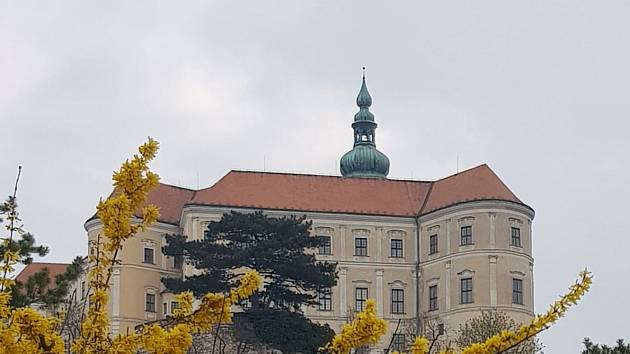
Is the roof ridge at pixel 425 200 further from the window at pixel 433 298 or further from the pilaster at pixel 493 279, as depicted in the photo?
the pilaster at pixel 493 279

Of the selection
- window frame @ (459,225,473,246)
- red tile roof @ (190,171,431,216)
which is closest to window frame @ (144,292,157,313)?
red tile roof @ (190,171,431,216)

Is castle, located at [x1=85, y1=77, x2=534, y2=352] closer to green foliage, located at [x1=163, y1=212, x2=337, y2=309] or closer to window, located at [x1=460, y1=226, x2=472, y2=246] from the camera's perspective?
window, located at [x1=460, y1=226, x2=472, y2=246]

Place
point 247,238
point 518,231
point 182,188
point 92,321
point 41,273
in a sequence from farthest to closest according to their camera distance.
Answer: point 182,188
point 518,231
point 247,238
point 41,273
point 92,321

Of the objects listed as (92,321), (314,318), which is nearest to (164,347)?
(92,321)

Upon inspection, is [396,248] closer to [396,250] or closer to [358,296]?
[396,250]

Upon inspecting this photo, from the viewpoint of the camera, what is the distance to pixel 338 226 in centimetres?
7012

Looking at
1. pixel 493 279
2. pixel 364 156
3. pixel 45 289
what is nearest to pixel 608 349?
pixel 45 289

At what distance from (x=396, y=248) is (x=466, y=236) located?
4796 mm

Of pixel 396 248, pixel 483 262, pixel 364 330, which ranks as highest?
pixel 396 248

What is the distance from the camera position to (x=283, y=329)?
46844 millimetres

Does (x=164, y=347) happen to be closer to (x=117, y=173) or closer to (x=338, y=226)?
(x=117, y=173)

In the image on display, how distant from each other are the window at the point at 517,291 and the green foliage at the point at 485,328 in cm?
154

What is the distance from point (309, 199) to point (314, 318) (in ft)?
23.5

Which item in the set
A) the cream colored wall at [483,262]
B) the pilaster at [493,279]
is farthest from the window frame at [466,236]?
the pilaster at [493,279]
